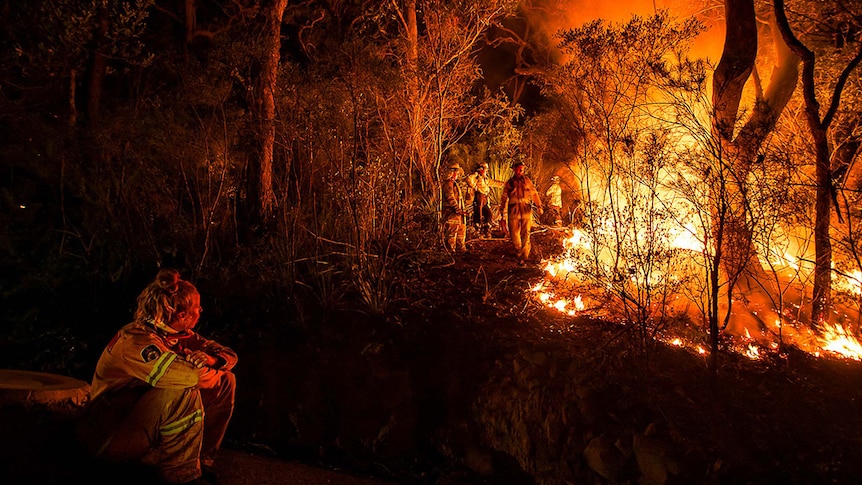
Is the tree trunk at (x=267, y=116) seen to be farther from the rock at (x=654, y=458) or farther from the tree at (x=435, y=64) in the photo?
the rock at (x=654, y=458)

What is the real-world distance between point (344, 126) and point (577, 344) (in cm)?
443

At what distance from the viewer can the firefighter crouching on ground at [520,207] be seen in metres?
9.21

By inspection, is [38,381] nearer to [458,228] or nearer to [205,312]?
[205,312]

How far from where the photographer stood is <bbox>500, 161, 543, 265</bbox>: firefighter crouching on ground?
30.2 ft

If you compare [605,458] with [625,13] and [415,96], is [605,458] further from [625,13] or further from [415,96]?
[625,13]

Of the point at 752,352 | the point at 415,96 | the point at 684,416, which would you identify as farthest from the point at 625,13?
the point at 684,416

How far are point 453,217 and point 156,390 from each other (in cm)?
661

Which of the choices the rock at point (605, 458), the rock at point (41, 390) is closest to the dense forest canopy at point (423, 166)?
the rock at point (605, 458)

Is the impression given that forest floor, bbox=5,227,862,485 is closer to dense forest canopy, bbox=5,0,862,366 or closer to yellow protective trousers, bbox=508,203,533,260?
dense forest canopy, bbox=5,0,862,366

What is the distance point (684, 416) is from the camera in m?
4.80

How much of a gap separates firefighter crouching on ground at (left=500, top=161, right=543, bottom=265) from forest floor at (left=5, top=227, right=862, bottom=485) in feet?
9.06

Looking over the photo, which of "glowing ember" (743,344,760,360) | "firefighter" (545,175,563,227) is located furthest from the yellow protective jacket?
"firefighter" (545,175,563,227)

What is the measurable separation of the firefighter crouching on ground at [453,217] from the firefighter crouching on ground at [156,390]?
18.5 feet

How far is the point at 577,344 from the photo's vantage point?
19.0 ft
